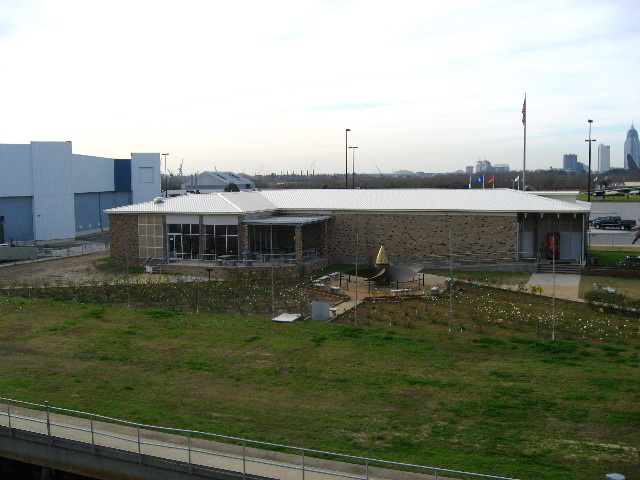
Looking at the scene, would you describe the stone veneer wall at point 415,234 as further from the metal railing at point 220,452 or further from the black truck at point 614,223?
the metal railing at point 220,452

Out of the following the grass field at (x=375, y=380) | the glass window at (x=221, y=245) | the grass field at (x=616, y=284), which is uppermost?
the glass window at (x=221, y=245)

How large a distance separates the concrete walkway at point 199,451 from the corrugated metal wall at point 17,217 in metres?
38.2

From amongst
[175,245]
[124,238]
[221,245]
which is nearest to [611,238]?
[221,245]

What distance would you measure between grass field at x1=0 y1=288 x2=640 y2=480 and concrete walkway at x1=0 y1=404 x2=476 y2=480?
83cm

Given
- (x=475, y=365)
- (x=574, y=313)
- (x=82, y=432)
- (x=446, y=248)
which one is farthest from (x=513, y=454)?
(x=446, y=248)

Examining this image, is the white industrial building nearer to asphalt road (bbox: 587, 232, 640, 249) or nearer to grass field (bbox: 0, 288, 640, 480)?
grass field (bbox: 0, 288, 640, 480)

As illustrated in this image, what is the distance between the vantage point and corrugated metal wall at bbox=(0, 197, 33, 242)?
50.5m

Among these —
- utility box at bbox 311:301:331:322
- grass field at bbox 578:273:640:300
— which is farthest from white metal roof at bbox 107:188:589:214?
utility box at bbox 311:301:331:322

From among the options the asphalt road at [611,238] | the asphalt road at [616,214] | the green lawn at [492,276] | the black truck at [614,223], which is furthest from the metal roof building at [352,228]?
the black truck at [614,223]

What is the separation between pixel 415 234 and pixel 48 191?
2791 centimetres

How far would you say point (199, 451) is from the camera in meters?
13.2

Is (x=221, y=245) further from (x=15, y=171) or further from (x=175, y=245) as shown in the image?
(x=15, y=171)

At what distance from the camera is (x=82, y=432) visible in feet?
46.9

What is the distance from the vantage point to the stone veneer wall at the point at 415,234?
38094mm
